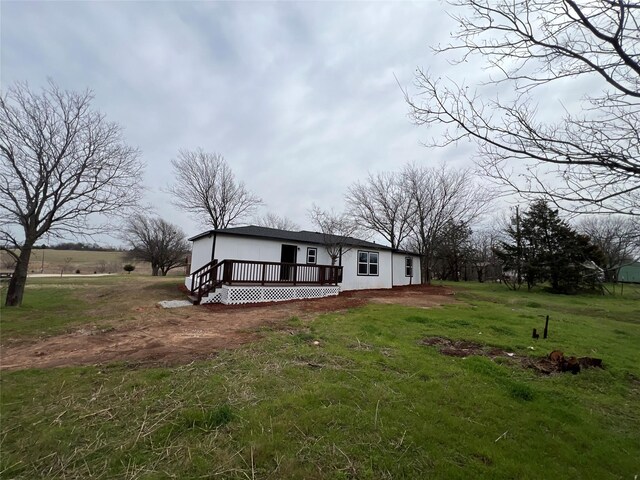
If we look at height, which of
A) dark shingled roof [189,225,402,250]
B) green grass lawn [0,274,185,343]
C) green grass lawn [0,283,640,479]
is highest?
dark shingled roof [189,225,402,250]

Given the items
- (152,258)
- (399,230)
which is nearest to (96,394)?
(399,230)

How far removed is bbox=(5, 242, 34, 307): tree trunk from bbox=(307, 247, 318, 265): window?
11.1 metres

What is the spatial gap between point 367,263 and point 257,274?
8.35 metres

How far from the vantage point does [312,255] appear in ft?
52.7

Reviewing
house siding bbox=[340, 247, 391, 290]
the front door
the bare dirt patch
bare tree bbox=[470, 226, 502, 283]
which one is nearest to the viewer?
the bare dirt patch

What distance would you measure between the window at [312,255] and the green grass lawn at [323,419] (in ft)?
36.2

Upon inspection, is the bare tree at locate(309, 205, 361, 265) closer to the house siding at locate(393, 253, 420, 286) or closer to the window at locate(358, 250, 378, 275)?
the window at locate(358, 250, 378, 275)

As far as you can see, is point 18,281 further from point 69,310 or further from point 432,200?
point 432,200

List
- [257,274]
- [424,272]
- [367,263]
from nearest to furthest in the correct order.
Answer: [257,274] → [367,263] → [424,272]

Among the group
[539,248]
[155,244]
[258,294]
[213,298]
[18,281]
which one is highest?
[155,244]

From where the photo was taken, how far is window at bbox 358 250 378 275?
59.2 feet

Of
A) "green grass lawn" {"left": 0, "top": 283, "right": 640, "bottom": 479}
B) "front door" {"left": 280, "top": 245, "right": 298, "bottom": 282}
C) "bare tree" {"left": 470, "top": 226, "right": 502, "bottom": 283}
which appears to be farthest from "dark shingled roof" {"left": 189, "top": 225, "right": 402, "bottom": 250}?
"bare tree" {"left": 470, "top": 226, "right": 502, "bottom": 283}

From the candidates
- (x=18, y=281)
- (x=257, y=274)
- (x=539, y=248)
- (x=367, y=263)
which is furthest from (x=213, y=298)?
(x=539, y=248)

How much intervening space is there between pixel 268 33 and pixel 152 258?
3418 cm
